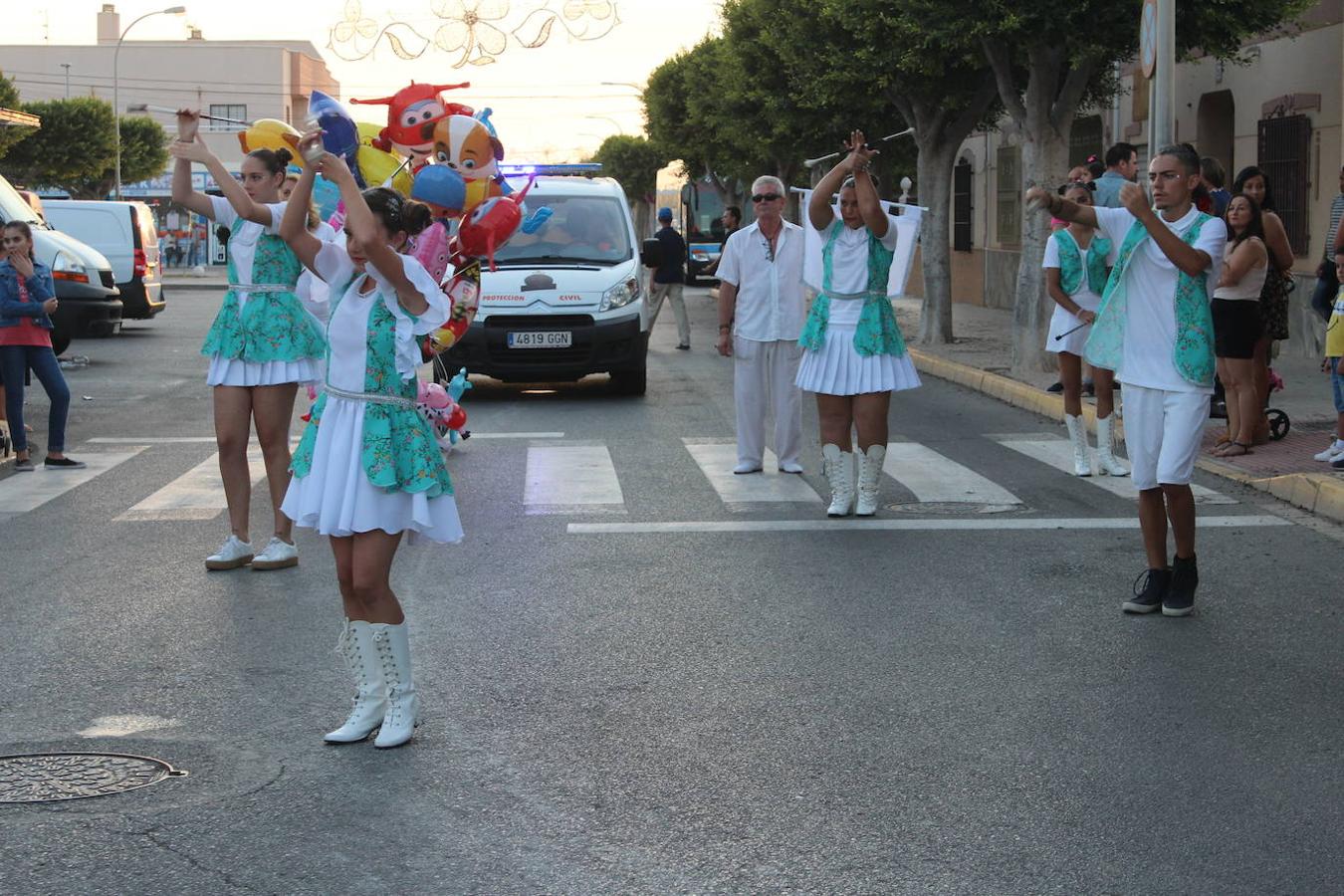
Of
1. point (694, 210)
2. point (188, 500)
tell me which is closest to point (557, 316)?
point (188, 500)

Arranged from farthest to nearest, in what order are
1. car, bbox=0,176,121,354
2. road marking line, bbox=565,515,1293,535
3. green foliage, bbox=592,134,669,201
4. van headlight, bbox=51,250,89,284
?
green foliage, bbox=592,134,669,201, van headlight, bbox=51,250,89,284, car, bbox=0,176,121,354, road marking line, bbox=565,515,1293,535

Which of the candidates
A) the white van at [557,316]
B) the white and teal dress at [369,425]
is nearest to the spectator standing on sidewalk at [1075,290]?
the white van at [557,316]

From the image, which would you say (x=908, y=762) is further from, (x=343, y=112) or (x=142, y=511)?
(x=142, y=511)

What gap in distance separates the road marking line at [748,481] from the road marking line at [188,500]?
2807mm

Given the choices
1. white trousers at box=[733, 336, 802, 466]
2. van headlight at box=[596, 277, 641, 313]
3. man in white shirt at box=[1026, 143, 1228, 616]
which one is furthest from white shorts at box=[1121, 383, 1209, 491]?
van headlight at box=[596, 277, 641, 313]

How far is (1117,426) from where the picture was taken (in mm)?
13141

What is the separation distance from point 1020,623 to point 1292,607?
1.20 m

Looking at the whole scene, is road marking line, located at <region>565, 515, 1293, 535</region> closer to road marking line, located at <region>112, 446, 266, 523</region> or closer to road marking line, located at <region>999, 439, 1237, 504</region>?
road marking line, located at <region>999, 439, 1237, 504</region>

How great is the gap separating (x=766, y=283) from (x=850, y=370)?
6.57ft

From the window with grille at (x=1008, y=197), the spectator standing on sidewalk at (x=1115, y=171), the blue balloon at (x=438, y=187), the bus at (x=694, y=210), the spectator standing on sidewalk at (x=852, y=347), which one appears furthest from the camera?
the bus at (x=694, y=210)

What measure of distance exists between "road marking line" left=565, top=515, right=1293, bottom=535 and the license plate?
6.50m

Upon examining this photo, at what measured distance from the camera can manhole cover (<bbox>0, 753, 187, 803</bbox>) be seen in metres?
4.82

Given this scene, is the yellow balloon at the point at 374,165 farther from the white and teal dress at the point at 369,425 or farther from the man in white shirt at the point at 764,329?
the man in white shirt at the point at 764,329

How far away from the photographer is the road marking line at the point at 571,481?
9.98 meters
